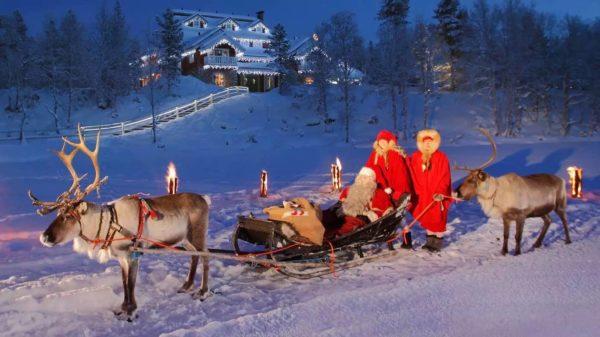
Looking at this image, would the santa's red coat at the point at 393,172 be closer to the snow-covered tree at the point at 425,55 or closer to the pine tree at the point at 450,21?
the snow-covered tree at the point at 425,55

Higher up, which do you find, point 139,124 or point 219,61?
point 219,61

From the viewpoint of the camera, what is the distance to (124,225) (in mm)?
5680

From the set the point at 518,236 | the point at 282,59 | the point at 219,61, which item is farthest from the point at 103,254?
the point at 219,61

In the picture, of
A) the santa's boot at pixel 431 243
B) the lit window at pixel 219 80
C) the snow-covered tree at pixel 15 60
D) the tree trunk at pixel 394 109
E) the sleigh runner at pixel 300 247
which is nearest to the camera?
the sleigh runner at pixel 300 247

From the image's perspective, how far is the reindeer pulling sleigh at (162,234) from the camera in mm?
5426

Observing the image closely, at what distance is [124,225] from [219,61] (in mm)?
45088

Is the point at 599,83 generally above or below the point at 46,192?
above

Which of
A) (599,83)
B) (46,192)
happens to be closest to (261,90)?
(599,83)

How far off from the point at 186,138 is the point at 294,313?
28127mm

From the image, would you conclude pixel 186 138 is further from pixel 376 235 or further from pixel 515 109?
pixel 376 235

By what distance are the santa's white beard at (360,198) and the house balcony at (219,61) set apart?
142 feet

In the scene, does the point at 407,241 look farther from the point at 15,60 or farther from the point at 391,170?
the point at 15,60

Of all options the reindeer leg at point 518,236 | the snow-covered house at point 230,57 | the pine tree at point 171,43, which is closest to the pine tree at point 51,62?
the pine tree at point 171,43

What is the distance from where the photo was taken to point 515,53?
3797cm
